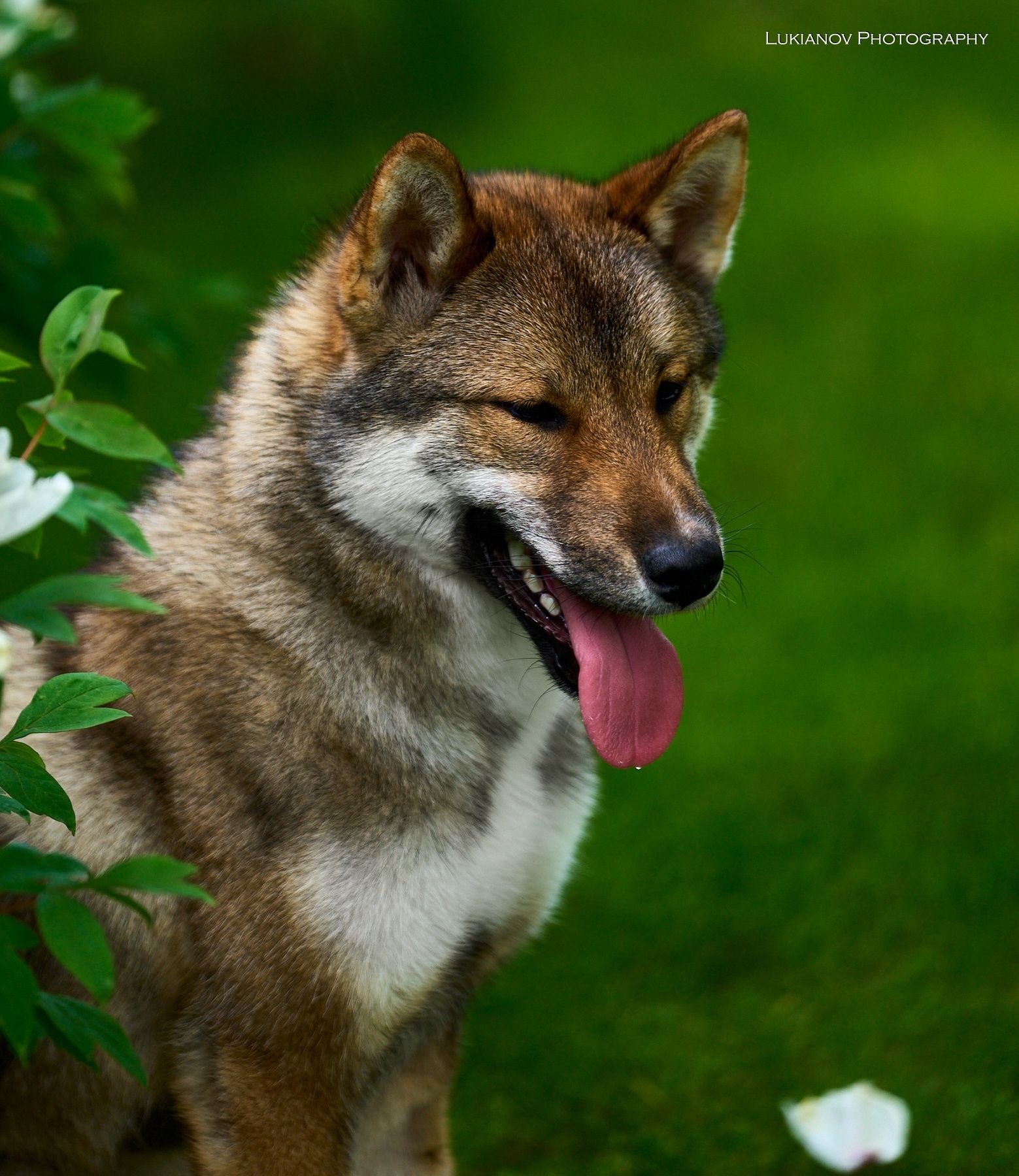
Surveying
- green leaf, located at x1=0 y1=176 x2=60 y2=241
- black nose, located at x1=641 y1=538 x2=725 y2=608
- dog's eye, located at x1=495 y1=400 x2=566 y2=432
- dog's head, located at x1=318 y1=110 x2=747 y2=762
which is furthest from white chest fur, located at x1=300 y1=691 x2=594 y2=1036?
green leaf, located at x1=0 y1=176 x2=60 y2=241

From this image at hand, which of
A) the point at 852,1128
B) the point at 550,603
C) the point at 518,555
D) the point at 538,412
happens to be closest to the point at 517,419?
the point at 538,412

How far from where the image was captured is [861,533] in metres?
6.34

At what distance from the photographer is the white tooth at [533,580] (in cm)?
267

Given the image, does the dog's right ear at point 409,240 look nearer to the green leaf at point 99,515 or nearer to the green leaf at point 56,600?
the green leaf at point 99,515

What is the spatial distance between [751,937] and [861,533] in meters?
2.54

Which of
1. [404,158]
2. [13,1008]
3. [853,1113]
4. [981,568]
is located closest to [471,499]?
[404,158]

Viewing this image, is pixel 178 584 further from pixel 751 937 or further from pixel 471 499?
pixel 751 937

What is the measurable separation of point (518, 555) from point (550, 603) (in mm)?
113

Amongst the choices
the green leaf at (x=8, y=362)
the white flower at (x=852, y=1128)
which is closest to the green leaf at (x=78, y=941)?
the green leaf at (x=8, y=362)

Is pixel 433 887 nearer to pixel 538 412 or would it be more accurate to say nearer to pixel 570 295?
pixel 538 412

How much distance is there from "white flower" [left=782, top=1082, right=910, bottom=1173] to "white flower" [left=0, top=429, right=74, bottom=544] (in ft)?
7.23

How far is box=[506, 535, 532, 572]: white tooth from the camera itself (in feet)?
8.75

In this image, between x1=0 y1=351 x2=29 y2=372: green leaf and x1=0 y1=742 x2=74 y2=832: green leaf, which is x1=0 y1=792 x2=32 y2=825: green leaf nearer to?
x1=0 y1=742 x2=74 y2=832: green leaf

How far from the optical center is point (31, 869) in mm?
1802
